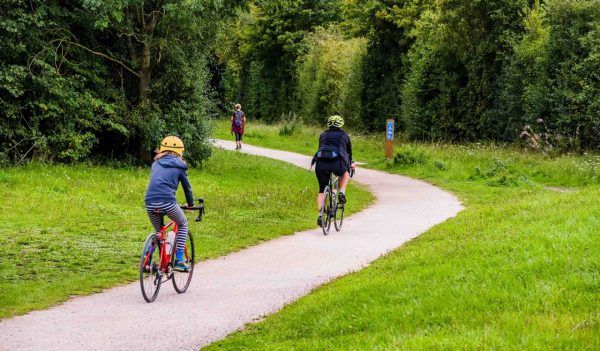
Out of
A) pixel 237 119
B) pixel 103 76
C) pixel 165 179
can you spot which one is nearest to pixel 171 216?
pixel 165 179

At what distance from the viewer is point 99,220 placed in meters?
14.0

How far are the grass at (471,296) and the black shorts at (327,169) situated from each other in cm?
261

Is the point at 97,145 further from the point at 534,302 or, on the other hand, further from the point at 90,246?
the point at 534,302

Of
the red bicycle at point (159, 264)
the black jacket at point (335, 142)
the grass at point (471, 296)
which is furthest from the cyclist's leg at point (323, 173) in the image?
the red bicycle at point (159, 264)

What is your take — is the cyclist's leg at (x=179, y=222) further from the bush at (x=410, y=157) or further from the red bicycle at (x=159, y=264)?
the bush at (x=410, y=157)

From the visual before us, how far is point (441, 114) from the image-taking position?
117 ft

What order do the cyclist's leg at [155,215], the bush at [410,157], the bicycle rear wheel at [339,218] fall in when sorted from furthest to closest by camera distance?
1. the bush at [410,157]
2. the bicycle rear wheel at [339,218]
3. the cyclist's leg at [155,215]

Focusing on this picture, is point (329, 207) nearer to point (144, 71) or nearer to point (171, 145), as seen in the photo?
point (171, 145)

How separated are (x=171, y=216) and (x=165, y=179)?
44 centimetres

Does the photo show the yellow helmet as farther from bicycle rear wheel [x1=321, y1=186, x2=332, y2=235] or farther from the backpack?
the backpack

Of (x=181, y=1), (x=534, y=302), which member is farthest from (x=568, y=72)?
(x=534, y=302)

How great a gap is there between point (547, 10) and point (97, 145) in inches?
648

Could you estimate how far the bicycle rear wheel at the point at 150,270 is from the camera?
26.3 feet

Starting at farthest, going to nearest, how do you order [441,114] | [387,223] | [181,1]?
[441,114]
[181,1]
[387,223]
